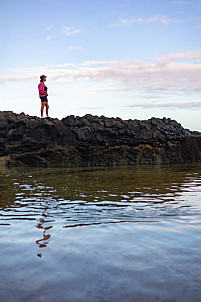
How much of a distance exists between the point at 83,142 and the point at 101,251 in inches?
669

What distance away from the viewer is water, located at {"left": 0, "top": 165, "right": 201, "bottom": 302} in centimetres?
258

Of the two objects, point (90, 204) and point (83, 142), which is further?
point (83, 142)

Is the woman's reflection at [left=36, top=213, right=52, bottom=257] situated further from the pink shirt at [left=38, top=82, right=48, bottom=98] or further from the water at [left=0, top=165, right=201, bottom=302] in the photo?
the pink shirt at [left=38, top=82, right=48, bottom=98]

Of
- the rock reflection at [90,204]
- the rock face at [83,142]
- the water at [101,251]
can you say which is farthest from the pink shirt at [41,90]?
the water at [101,251]

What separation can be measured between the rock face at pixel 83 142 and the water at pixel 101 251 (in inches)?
536

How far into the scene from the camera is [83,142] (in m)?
20.4

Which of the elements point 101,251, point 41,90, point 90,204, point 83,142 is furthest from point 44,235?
point 83,142

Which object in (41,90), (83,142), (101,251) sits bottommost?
(101,251)

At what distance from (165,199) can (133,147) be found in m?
14.4

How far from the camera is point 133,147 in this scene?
→ 21.3m

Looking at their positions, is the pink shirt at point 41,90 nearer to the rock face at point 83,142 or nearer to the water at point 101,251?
the rock face at point 83,142

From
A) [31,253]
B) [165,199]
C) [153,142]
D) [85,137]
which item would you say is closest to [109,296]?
[31,253]

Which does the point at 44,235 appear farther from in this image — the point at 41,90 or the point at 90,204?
the point at 41,90

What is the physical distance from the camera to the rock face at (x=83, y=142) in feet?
66.3
